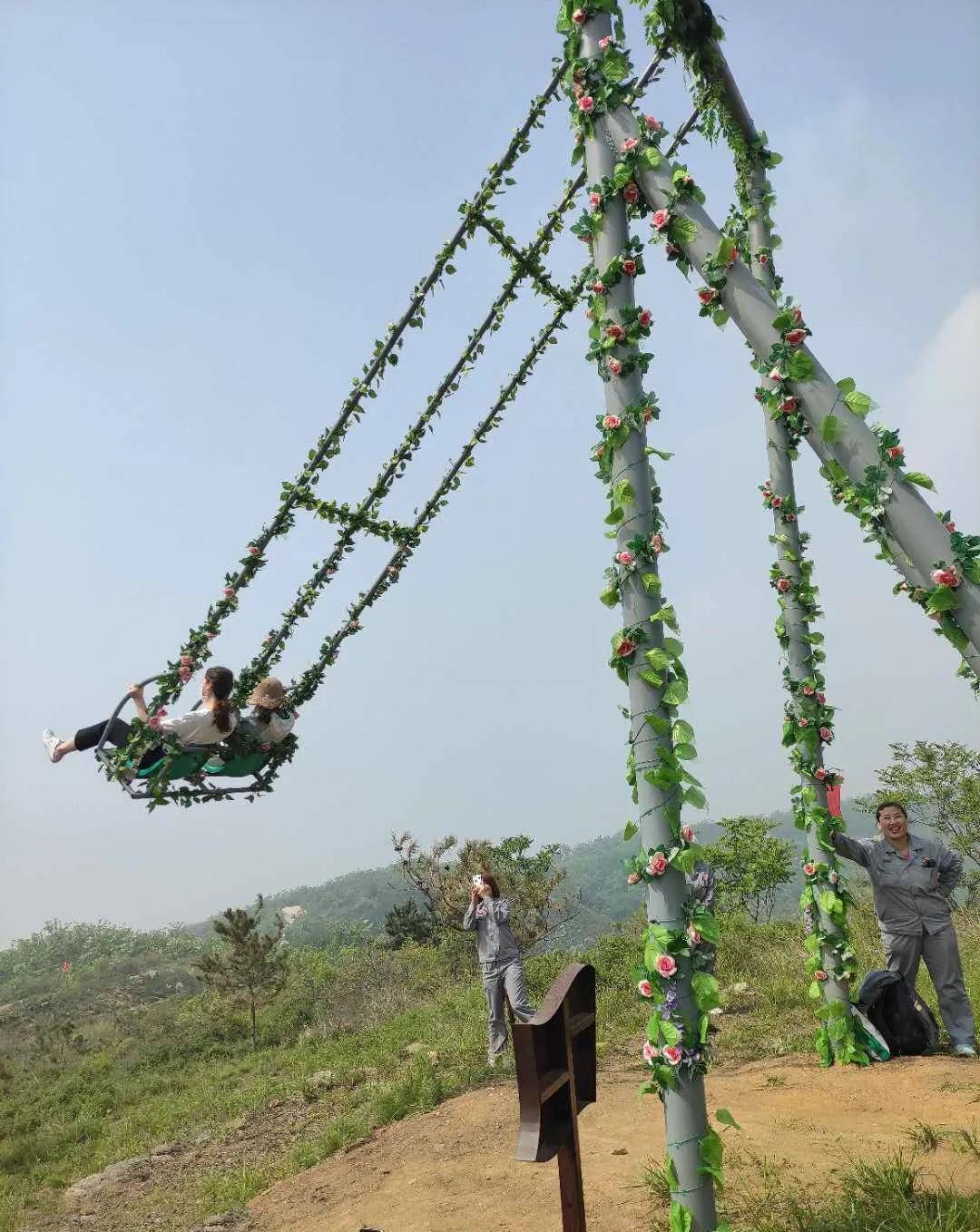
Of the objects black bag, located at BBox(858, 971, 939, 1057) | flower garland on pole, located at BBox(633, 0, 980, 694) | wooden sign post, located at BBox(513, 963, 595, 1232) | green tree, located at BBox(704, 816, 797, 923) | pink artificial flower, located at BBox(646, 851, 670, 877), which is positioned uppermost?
flower garland on pole, located at BBox(633, 0, 980, 694)

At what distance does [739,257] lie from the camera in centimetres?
272

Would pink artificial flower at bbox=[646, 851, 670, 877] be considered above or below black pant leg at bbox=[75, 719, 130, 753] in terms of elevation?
below

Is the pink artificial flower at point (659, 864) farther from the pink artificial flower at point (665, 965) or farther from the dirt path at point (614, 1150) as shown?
the dirt path at point (614, 1150)

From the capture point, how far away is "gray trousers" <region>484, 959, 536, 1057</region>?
6.66m

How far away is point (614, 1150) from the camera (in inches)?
172

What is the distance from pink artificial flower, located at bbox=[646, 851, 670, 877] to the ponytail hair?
335 cm

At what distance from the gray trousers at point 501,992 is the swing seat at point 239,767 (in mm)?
2742

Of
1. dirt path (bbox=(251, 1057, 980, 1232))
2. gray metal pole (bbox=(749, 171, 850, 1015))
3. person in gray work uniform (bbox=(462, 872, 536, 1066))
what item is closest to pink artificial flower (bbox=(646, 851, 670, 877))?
dirt path (bbox=(251, 1057, 980, 1232))

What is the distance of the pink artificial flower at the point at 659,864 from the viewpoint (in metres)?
2.87

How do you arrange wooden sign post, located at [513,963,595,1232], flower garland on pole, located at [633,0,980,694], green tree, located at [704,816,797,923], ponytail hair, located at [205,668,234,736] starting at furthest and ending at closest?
green tree, located at [704,816,797,923] < ponytail hair, located at [205,668,234,736] < wooden sign post, located at [513,963,595,1232] < flower garland on pole, located at [633,0,980,694]

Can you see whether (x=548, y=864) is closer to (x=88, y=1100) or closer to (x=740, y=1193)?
(x=88, y=1100)

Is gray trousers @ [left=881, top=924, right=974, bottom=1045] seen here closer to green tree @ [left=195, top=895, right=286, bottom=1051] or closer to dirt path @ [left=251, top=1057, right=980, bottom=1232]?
dirt path @ [left=251, top=1057, right=980, bottom=1232]

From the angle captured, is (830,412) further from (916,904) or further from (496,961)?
(496,961)

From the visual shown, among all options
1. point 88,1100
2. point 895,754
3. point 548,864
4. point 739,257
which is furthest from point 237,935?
point 739,257
